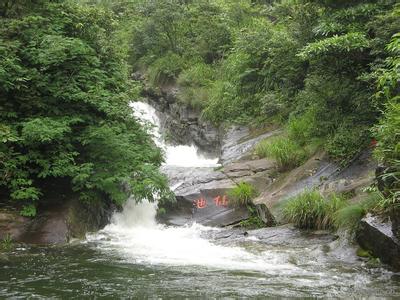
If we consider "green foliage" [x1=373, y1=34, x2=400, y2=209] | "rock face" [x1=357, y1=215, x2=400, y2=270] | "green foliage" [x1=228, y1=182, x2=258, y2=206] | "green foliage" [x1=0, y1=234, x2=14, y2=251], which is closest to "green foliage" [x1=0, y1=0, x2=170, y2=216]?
"green foliage" [x1=0, y1=234, x2=14, y2=251]

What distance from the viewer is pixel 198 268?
27.0 feet

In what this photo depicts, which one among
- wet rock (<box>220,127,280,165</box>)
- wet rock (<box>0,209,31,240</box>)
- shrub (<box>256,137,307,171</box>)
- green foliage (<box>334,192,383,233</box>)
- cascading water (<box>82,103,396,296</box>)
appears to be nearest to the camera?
cascading water (<box>82,103,396,296</box>)

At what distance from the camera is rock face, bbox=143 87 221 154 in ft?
66.5

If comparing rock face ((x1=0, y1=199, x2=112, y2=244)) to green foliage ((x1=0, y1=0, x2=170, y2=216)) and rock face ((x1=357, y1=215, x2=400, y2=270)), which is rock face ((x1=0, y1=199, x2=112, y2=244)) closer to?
green foliage ((x1=0, y1=0, x2=170, y2=216))

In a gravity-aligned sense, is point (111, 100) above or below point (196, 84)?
below

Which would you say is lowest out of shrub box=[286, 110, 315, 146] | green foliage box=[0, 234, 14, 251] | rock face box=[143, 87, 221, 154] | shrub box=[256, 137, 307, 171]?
green foliage box=[0, 234, 14, 251]

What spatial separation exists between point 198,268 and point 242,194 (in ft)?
15.7

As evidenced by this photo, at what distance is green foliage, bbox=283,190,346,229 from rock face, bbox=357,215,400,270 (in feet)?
5.13

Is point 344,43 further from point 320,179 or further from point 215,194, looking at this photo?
point 215,194

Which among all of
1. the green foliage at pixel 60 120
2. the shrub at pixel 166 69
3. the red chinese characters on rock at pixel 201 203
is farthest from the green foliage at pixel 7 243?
the shrub at pixel 166 69

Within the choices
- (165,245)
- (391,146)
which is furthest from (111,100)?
(391,146)

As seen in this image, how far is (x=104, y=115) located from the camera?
12117 mm

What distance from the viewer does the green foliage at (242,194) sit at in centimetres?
1275

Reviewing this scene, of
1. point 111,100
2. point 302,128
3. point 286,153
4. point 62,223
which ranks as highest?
point 111,100
